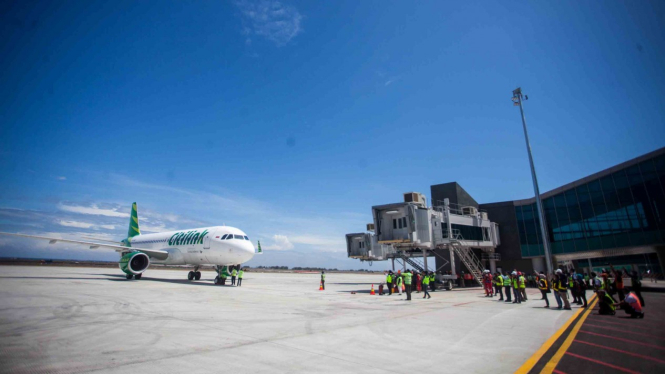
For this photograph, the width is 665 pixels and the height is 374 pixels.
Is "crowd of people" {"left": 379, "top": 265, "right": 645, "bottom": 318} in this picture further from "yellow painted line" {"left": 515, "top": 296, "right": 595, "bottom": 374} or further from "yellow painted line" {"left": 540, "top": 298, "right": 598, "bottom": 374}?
"yellow painted line" {"left": 515, "top": 296, "right": 595, "bottom": 374}

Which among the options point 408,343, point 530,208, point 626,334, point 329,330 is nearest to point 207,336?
point 329,330

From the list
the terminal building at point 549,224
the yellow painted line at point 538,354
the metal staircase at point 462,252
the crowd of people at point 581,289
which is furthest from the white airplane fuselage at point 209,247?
the yellow painted line at point 538,354

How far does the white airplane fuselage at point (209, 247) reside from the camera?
26.7 meters

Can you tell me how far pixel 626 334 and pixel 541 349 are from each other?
4078mm

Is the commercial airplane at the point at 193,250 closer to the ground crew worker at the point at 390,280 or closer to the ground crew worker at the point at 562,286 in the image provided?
the ground crew worker at the point at 390,280

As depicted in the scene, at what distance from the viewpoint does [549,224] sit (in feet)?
132

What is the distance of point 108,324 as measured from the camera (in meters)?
9.20

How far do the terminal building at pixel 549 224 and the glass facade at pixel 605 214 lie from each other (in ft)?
0.26

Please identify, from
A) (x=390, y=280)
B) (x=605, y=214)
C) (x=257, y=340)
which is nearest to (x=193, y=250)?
(x=390, y=280)

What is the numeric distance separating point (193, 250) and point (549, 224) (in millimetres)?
41523

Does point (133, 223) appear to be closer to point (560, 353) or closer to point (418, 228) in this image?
point (418, 228)

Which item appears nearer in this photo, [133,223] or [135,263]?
[135,263]

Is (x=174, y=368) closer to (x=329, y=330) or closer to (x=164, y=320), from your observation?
(x=329, y=330)

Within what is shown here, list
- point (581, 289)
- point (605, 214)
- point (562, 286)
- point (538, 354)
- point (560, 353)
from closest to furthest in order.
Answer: point (538, 354) < point (560, 353) < point (562, 286) < point (581, 289) < point (605, 214)
